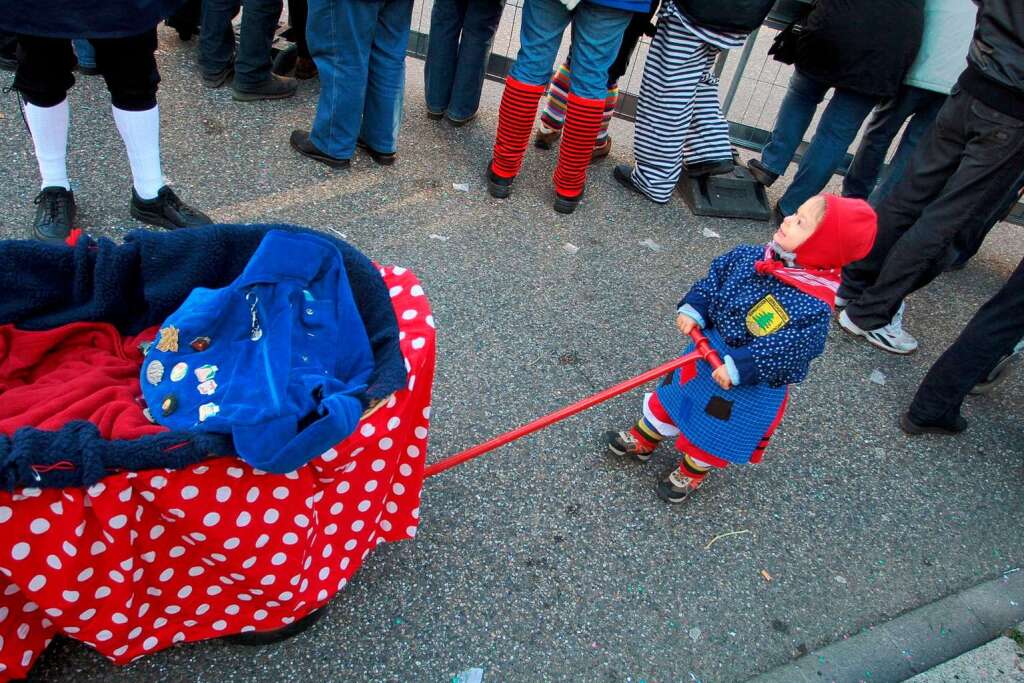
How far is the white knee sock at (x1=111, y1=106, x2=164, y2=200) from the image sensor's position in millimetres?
2810

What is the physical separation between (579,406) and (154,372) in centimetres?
105

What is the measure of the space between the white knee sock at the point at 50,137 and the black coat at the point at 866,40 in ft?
11.3

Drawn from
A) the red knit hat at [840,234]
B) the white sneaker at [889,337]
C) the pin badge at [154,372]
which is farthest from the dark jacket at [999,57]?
the pin badge at [154,372]

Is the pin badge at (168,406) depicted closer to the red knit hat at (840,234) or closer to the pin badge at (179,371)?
the pin badge at (179,371)

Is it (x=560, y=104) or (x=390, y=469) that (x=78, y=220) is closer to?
(x=390, y=469)

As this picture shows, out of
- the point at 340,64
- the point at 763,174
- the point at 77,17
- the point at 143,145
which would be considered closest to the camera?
the point at 77,17

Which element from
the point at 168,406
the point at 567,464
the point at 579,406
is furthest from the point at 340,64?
the point at 168,406

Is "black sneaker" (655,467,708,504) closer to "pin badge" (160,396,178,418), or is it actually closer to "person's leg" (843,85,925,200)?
"pin badge" (160,396,178,418)

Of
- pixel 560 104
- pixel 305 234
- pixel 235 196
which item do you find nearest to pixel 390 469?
pixel 305 234

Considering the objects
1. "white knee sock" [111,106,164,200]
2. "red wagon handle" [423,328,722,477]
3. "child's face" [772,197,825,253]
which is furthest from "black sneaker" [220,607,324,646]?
"white knee sock" [111,106,164,200]

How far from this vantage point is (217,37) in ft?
13.3

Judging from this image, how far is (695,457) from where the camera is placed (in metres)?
2.38

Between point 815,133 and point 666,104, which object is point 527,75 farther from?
point 815,133

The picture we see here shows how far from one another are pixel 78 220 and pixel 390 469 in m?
2.23
